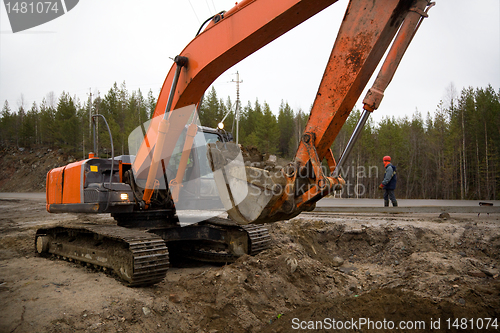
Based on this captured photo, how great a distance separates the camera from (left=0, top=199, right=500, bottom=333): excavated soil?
122 inches

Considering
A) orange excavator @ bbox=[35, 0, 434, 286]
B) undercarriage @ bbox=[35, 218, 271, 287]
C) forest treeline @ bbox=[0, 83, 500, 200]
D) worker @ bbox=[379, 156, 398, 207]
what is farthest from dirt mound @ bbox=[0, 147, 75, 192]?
worker @ bbox=[379, 156, 398, 207]

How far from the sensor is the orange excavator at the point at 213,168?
2.80 m

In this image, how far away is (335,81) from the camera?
2.86 metres

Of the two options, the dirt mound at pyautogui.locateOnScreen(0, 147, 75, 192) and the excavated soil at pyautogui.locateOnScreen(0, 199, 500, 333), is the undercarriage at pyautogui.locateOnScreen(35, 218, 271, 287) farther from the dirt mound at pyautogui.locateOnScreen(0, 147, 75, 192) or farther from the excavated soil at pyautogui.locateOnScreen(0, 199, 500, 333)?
the dirt mound at pyautogui.locateOnScreen(0, 147, 75, 192)

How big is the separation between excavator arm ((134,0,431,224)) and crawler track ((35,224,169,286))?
1.49 metres

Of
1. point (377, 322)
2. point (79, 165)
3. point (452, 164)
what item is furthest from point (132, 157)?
point (452, 164)

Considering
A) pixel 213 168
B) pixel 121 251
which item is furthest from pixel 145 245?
pixel 213 168

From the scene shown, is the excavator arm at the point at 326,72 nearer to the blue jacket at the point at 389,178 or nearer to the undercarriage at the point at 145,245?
the undercarriage at the point at 145,245

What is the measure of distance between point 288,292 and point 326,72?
8.57ft

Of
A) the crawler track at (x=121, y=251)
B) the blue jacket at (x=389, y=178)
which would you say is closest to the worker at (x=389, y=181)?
the blue jacket at (x=389, y=178)

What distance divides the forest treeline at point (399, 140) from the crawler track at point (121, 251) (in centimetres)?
1640

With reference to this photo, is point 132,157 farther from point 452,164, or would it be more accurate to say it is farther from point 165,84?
point 452,164

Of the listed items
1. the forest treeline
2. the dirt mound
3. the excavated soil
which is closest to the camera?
the excavated soil

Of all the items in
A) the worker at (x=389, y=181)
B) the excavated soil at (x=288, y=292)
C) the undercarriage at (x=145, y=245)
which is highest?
the worker at (x=389, y=181)
